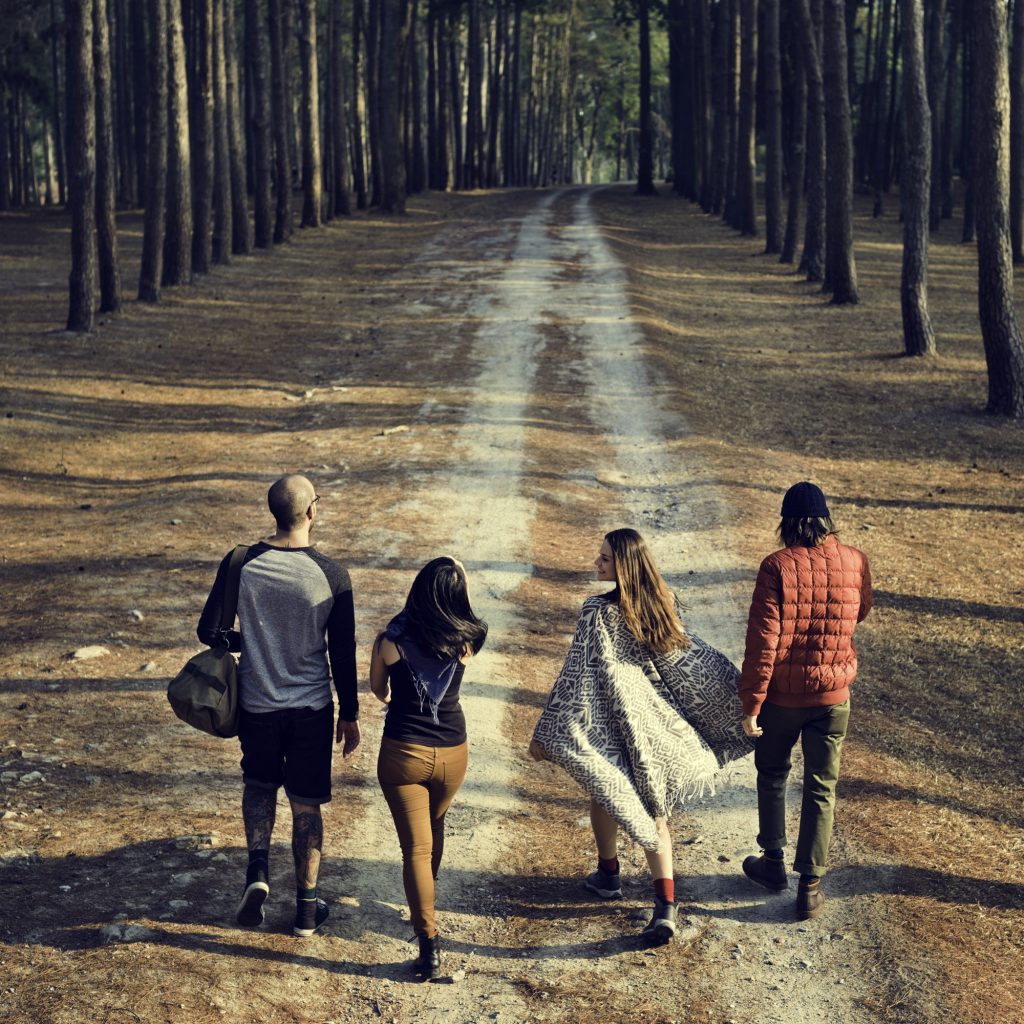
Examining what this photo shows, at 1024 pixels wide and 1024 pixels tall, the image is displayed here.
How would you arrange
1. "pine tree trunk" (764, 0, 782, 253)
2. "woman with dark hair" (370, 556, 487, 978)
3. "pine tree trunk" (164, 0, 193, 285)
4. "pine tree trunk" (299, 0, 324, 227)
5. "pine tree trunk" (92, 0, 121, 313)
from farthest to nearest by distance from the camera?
1. "pine tree trunk" (299, 0, 324, 227)
2. "pine tree trunk" (764, 0, 782, 253)
3. "pine tree trunk" (164, 0, 193, 285)
4. "pine tree trunk" (92, 0, 121, 313)
5. "woman with dark hair" (370, 556, 487, 978)

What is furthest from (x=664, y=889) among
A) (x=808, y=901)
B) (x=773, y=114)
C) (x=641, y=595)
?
(x=773, y=114)

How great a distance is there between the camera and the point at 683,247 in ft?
112

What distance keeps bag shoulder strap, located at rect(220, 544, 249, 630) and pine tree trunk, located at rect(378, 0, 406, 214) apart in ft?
112

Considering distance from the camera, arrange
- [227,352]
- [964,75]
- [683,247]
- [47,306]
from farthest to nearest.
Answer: [964,75] < [683,247] < [47,306] < [227,352]

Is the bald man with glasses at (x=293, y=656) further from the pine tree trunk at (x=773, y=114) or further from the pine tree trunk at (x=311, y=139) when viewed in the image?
the pine tree trunk at (x=311, y=139)

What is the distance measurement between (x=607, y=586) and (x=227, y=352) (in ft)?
38.3

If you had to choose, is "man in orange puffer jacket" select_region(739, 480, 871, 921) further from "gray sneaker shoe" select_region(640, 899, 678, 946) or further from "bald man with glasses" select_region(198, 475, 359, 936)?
"bald man with glasses" select_region(198, 475, 359, 936)

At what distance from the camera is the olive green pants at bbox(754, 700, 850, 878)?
6062 millimetres

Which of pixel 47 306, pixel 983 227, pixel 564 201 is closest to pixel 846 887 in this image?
pixel 983 227

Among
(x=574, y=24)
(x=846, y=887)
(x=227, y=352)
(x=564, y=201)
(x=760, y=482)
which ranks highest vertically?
(x=574, y=24)

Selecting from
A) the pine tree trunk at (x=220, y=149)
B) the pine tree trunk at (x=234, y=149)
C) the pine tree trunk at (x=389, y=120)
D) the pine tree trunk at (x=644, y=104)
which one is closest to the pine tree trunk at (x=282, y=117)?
the pine tree trunk at (x=234, y=149)

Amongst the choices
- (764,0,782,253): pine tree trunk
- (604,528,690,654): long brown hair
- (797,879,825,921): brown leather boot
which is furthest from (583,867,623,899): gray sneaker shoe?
(764,0,782,253): pine tree trunk

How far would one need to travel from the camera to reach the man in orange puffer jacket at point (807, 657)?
19.4 ft

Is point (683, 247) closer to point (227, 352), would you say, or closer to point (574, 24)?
point (227, 352)
